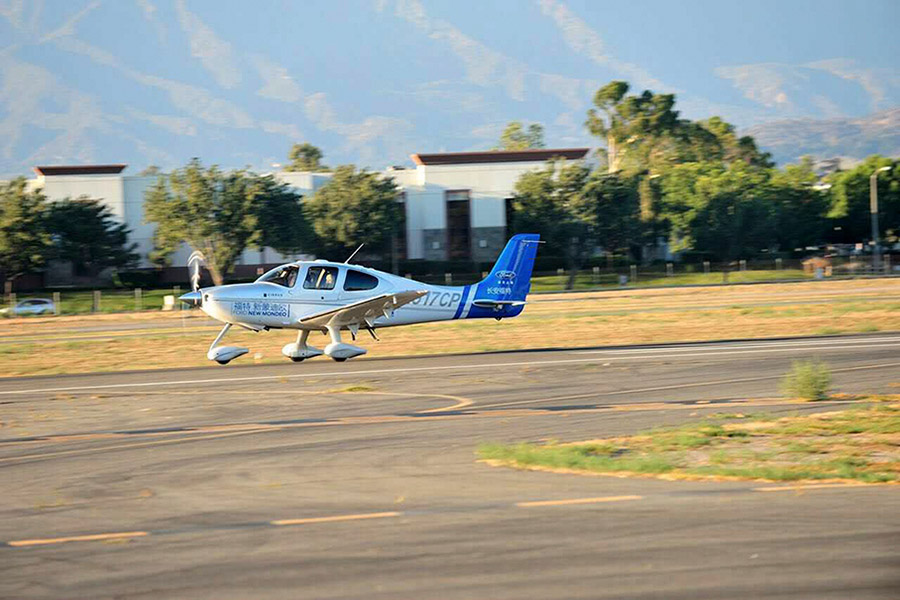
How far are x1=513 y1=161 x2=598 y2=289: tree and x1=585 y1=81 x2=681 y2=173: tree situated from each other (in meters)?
54.6

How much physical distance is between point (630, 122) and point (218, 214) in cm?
7838

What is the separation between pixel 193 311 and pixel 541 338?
27476 millimetres

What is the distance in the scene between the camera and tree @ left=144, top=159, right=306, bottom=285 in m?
61.7

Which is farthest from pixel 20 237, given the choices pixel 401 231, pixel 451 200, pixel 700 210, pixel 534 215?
pixel 700 210

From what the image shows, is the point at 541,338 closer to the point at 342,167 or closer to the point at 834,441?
the point at 834,441

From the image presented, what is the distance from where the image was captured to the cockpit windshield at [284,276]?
2397 cm

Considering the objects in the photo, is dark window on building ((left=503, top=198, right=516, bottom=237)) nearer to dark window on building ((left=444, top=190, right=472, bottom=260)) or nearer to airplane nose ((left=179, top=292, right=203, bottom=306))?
dark window on building ((left=444, top=190, right=472, bottom=260))

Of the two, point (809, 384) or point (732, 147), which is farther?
point (732, 147)

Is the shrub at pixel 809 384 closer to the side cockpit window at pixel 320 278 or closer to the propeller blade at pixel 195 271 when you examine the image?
the side cockpit window at pixel 320 278

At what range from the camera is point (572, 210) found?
73.7 meters

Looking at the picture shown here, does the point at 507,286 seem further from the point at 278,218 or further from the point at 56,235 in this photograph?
the point at 56,235

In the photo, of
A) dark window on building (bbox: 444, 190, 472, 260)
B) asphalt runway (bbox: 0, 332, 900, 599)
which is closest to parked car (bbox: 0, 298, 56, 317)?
dark window on building (bbox: 444, 190, 472, 260)

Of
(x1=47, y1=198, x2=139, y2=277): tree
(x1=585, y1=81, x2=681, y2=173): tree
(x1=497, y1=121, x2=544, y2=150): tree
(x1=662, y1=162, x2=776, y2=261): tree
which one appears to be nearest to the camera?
(x1=47, y1=198, x2=139, y2=277): tree

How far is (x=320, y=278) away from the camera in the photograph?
24000mm
